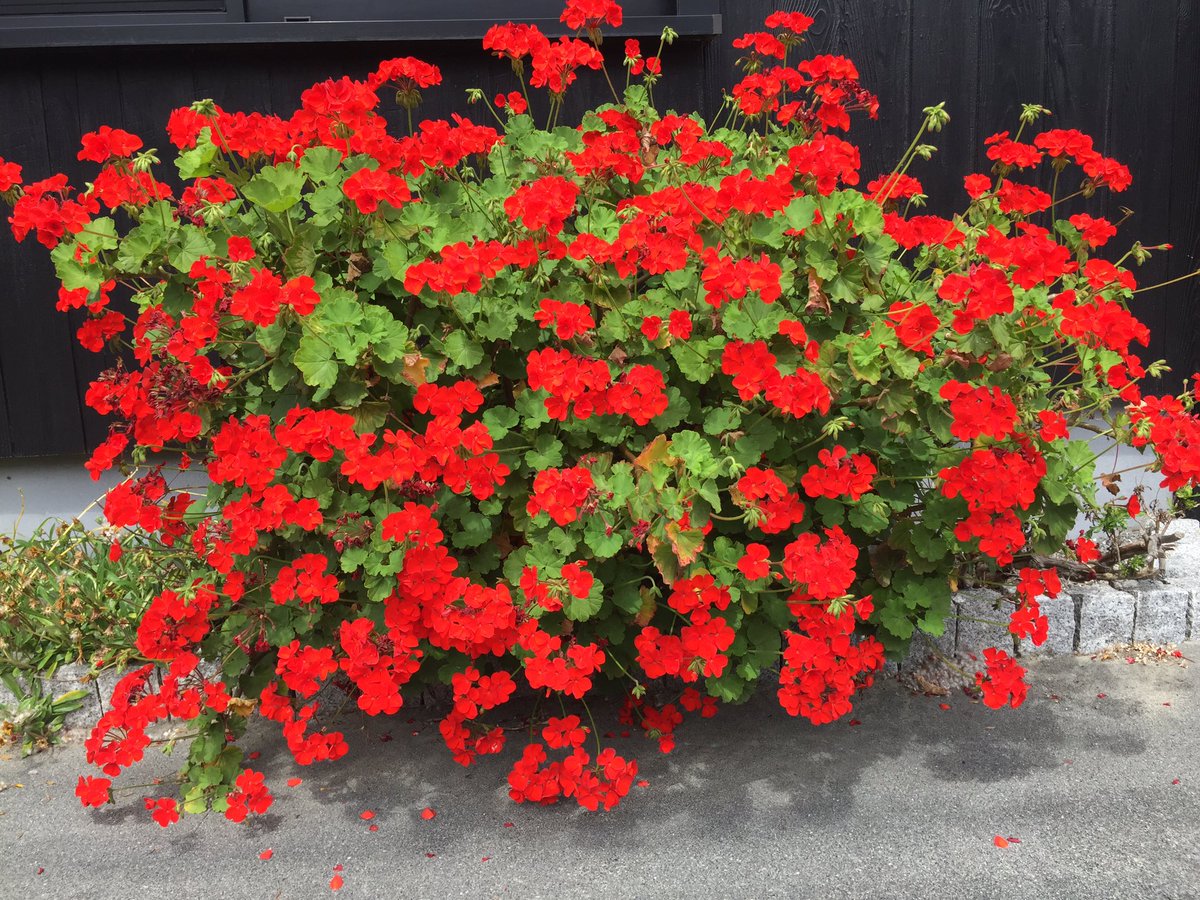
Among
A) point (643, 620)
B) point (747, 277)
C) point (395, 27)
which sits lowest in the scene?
point (643, 620)

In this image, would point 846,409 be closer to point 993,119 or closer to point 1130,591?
point 1130,591

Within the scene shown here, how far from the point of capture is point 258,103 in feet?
11.0

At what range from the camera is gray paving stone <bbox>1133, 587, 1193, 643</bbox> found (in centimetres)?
292

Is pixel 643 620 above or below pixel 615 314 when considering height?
below

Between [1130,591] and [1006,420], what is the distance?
1280 mm

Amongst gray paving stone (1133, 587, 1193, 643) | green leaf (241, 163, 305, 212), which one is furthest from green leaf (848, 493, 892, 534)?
green leaf (241, 163, 305, 212)

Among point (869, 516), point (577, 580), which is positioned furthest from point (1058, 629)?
point (577, 580)

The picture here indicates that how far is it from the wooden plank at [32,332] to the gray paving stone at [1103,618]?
10.6 feet

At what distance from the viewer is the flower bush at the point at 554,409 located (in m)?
2.04

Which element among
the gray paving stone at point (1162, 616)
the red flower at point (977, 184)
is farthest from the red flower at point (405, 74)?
the gray paving stone at point (1162, 616)

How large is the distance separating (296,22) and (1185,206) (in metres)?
3.18

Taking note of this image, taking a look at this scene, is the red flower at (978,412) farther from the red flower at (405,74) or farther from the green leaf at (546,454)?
the red flower at (405,74)

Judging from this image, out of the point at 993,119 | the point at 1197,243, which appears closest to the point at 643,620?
the point at 993,119

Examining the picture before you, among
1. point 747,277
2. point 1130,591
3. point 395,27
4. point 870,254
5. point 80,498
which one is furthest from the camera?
point 80,498
